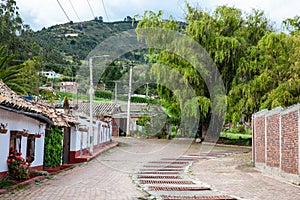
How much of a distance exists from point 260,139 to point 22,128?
395 inches

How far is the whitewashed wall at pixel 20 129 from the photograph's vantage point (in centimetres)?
1125

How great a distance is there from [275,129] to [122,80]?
106 feet

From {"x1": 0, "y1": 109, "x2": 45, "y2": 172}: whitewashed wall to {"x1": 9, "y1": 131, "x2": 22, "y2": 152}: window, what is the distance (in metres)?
0.17

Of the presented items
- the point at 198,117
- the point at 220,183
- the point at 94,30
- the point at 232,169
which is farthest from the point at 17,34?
the point at 220,183

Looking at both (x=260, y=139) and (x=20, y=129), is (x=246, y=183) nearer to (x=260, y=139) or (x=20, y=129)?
(x=260, y=139)

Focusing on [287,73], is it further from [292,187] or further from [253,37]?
[292,187]

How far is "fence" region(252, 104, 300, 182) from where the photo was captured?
12727 mm

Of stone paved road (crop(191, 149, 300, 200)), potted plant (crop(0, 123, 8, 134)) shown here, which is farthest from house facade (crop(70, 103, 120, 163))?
potted plant (crop(0, 123, 8, 134))

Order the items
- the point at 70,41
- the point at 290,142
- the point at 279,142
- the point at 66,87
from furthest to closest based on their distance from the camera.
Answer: the point at 70,41
the point at 66,87
the point at 279,142
the point at 290,142

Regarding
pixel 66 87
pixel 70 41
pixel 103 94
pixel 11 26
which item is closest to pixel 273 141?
pixel 11 26

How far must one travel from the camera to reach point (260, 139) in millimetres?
17875

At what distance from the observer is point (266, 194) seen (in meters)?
10.3

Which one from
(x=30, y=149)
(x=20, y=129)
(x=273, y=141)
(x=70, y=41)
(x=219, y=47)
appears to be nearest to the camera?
(x=20, y=129)

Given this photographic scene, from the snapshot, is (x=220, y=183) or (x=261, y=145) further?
(x=261, y=145)
